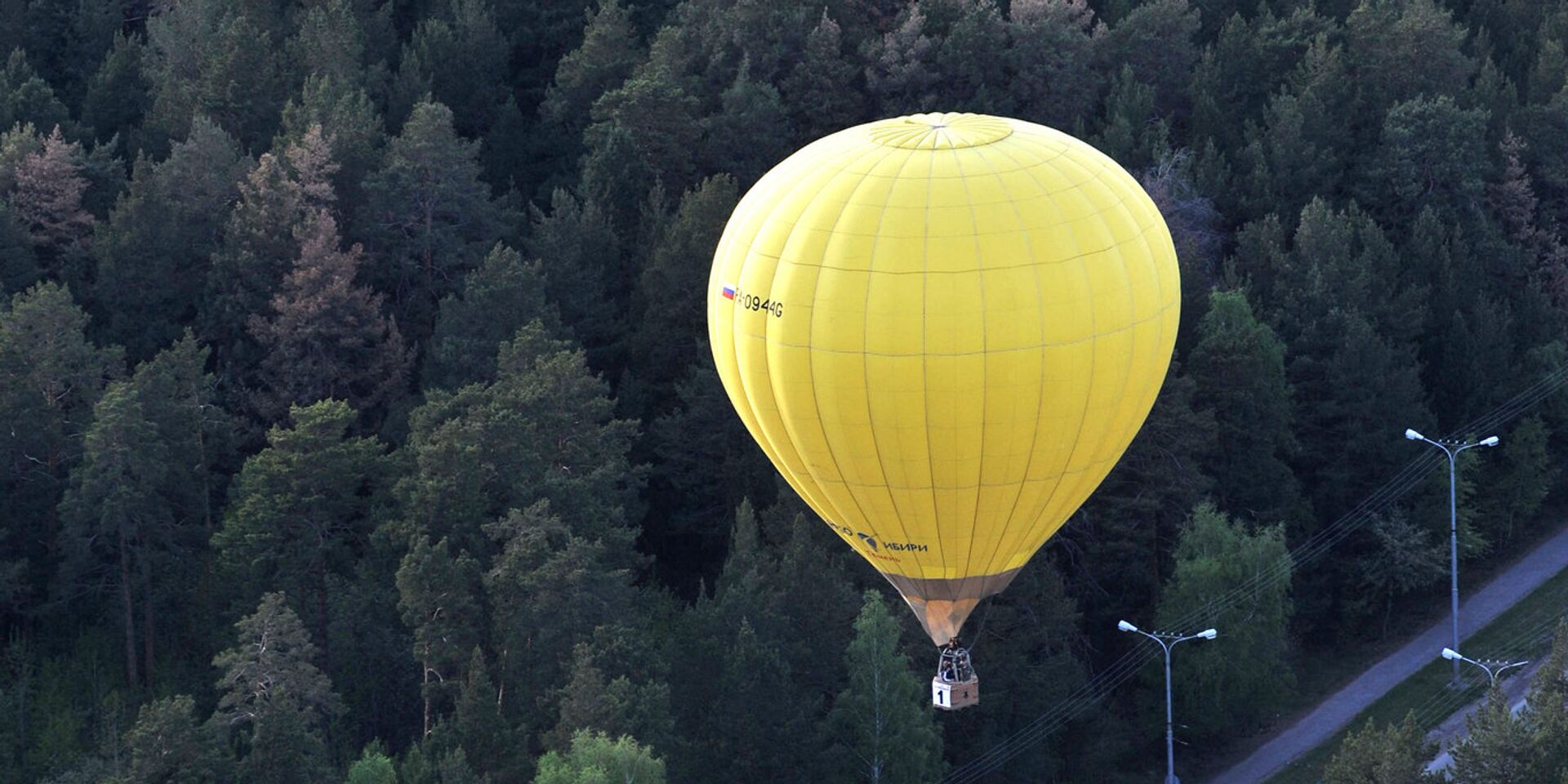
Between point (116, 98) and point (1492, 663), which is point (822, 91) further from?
point (1492, 663)

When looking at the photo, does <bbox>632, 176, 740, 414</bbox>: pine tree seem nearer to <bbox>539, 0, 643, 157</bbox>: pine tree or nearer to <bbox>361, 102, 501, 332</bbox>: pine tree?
<bbox>361, 102, 501, 332</bbox>: pine tree

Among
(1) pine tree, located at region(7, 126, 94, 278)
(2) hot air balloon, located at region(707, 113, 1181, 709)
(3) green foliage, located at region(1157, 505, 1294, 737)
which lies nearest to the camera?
(2) hot air balloon, located at region(707, 113, 1181, 709)

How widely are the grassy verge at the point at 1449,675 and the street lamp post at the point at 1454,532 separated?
504 mm

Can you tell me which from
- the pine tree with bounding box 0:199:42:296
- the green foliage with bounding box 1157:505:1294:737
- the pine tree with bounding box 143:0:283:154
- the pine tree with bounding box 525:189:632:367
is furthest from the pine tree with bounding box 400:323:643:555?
the pine tree with bounding box 143:0:283:154

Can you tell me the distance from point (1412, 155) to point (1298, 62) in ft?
20.8

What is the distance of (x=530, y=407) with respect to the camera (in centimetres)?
Answer: 6131

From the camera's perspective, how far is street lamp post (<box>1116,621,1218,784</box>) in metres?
58.2

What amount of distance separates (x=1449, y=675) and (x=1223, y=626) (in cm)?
→ 663

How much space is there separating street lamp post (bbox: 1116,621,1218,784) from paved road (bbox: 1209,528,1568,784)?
4.80 feet

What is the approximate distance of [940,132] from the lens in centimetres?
4050

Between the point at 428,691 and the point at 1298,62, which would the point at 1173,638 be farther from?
the point at 1298,62

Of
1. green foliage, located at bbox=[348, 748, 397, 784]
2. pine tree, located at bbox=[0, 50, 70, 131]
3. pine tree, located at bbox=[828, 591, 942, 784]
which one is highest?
pine tree, located at bbox=[0, 50, 70, 131]

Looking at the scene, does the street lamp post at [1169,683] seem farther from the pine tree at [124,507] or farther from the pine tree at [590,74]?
the pine tree at [590,74]

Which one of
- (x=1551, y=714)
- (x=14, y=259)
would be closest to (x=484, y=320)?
(x=14, y=259)
